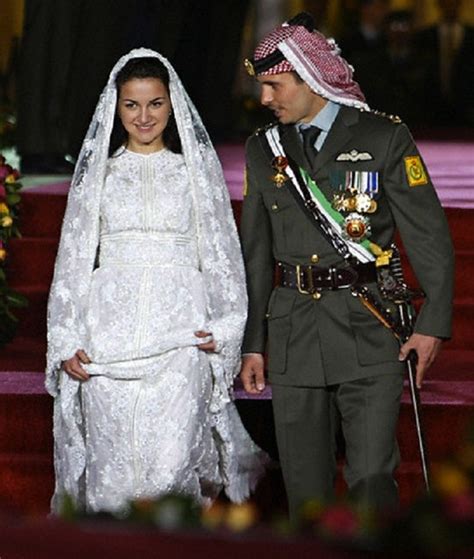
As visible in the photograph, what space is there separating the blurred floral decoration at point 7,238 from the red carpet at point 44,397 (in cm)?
9

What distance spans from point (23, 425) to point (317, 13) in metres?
10.6

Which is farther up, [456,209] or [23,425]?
[456,209]

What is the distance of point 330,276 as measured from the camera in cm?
523

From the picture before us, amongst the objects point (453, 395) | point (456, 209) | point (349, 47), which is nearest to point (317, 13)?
point (349, 47)

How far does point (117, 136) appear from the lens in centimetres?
570

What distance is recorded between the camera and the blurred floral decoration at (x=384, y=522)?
261cm

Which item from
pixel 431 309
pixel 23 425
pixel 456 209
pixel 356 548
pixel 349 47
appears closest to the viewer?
pixel 356 548

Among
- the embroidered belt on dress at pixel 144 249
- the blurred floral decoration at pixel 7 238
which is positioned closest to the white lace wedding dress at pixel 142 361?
the embroidered belt on dress at pixel 144 249

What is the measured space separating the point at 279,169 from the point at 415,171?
376 millimetres

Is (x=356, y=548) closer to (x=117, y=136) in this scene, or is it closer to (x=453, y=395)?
(x=117, y=136)

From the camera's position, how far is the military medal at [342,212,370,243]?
16.9 feet

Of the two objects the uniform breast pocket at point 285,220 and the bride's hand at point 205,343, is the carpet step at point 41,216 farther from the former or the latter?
the uniform breast pocket at point 285,220

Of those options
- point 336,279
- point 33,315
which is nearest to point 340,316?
point 336,279

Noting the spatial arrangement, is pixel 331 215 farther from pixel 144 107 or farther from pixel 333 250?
pixel 144 107
